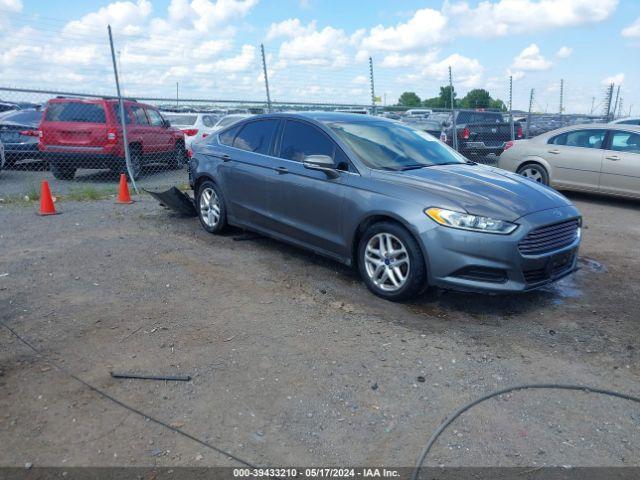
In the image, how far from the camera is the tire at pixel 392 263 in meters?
4.56

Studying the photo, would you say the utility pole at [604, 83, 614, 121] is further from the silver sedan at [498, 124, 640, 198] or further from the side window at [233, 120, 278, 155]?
the side window at [233, 120, 278, 155]

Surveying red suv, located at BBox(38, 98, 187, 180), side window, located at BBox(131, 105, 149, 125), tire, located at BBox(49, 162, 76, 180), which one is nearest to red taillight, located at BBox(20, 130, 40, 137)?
tire, located at BBox(49, 162, 76, 180)

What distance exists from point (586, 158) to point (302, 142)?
647cm

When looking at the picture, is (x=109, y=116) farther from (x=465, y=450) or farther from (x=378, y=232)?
(x=465, y=450)

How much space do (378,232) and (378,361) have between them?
1.42 meters

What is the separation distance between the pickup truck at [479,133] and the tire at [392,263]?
32.6ft

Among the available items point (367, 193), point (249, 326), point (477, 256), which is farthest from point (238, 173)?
point (477, 256)

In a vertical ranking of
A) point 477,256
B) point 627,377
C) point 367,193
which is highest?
point 367,193

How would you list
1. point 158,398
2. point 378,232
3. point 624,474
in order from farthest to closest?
point 378,232 → point 158,398 → point 624,474

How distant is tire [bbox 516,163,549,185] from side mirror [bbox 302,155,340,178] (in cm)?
639

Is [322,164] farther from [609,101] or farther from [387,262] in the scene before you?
[609,101]

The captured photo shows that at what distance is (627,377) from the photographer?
11.7ft

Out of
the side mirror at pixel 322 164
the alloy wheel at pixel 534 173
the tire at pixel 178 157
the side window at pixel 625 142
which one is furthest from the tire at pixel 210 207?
the side window at pixel 625 142

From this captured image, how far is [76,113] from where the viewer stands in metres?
11.2
